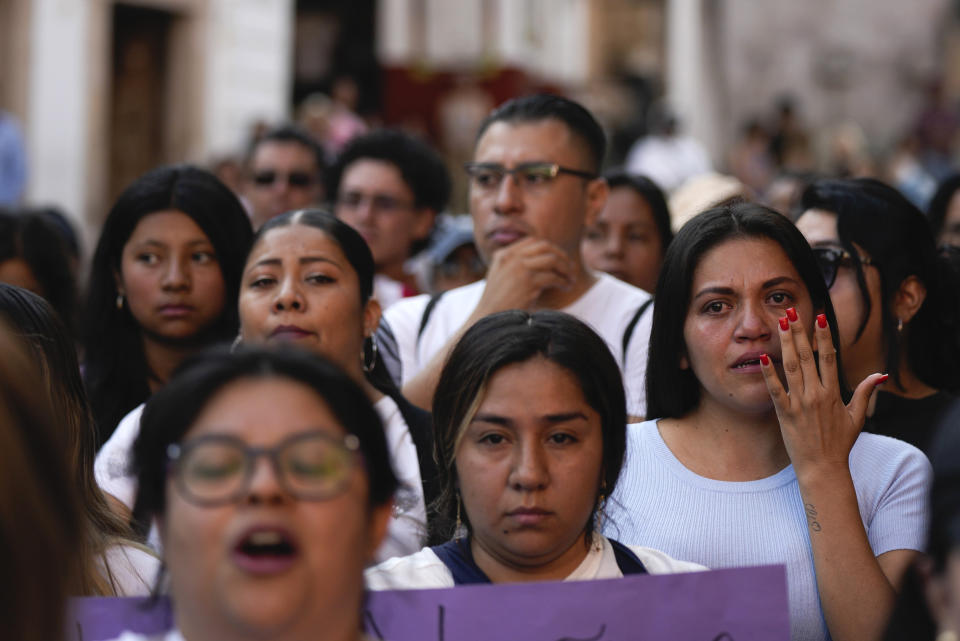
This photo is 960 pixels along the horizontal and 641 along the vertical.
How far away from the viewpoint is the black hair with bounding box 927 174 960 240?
6004 millimetres

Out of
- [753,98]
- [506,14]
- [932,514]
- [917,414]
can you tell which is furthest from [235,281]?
[753,98]

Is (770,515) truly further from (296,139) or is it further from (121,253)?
(296,139)

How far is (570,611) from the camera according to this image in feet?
8.79

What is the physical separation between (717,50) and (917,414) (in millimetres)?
24100

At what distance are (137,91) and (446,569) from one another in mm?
12381

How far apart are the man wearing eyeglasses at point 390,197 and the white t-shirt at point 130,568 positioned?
2.85 meters

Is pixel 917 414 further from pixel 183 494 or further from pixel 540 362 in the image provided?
pixel 183 494

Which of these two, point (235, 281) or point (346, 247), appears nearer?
point (346, 247)

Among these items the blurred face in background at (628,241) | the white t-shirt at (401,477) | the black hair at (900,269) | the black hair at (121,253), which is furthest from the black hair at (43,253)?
the black hair at (900,269)

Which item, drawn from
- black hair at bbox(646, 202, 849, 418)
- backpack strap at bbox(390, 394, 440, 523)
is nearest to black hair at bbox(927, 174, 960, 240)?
black hair at bbox(646, 202, 849, 418)

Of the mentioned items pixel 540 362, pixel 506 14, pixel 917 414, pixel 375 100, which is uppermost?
pixel 506 14

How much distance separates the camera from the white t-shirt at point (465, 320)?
14.3 ft

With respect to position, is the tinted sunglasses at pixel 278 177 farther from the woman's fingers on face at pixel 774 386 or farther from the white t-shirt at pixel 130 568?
the woman's fingers on face at pixel 774 386

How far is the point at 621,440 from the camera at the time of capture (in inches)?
123
